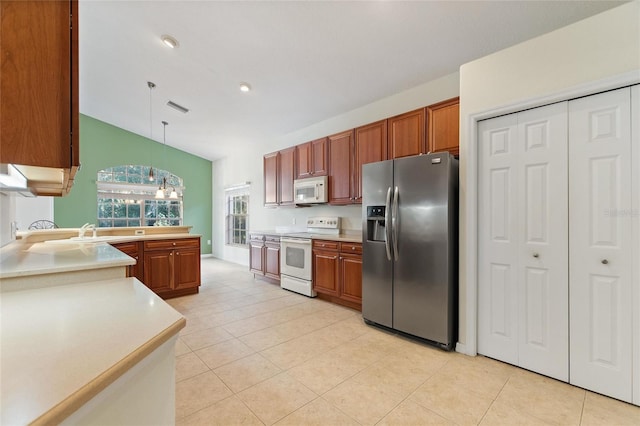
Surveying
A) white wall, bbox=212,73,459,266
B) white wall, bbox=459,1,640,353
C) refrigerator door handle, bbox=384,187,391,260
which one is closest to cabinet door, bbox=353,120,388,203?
white wall, bbox=212,73,459,266

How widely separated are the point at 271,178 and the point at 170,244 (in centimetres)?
208

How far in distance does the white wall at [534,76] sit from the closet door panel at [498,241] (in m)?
0.08

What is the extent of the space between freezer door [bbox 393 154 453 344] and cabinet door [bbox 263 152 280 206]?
9.35 feet

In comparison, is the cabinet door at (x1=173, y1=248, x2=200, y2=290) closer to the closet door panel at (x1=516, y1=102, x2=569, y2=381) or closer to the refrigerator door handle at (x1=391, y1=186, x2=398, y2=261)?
the refrigerator door handle at (x1=391, y1=186, x2=398, y2=261)

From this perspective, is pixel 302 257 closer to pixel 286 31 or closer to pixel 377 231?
pixel 377 231

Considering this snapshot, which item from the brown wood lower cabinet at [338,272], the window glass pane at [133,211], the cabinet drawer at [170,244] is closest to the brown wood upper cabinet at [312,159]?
the brown wood lower cabinet at [338,272]

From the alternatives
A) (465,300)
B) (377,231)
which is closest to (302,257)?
(377,231)

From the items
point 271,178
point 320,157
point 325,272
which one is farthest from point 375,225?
point 271,178

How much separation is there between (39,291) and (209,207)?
703 cm

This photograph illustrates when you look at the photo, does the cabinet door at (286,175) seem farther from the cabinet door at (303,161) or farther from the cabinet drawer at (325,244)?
the cabinet drawer at (325,244)

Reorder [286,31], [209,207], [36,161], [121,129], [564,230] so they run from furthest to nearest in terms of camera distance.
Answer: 1. [209,207]
2. [121,129]
3. [286,31]
4. [564,230]
5. [36,161]

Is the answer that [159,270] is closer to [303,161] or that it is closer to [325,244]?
[325,244]

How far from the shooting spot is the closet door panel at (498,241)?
7.36 ft

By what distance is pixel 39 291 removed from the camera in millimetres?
1362
